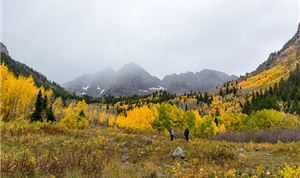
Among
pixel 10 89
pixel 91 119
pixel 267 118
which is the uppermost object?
pixel 10 89

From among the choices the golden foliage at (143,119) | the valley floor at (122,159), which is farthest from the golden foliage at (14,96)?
the valley floor at (122,159)

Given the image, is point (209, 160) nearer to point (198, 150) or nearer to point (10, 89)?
point (198, 150)

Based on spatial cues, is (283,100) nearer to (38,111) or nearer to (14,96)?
(38,111)

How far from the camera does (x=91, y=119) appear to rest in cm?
11644

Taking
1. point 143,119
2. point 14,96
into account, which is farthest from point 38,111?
point 143,119

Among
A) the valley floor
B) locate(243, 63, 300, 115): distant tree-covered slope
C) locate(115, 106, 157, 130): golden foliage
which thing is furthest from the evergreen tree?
locate(243, 63, 300, 115): distant tree-covered slope

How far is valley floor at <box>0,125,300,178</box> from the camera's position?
7.78 meters

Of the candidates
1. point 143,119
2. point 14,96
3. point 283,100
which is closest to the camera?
point 14,96

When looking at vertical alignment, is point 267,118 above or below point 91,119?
above

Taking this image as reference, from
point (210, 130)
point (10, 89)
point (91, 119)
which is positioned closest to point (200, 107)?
point (91, 119)

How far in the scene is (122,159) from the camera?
1450cm

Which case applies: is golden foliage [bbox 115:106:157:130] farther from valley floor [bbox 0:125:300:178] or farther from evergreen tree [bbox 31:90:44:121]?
valley floor [bbox 0:125:300:178]

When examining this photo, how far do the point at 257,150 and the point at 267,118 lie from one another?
123ft

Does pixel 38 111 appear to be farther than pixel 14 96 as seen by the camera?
No
